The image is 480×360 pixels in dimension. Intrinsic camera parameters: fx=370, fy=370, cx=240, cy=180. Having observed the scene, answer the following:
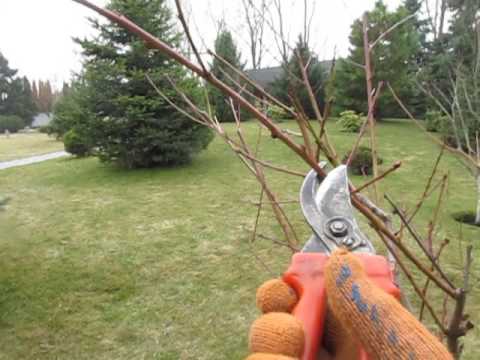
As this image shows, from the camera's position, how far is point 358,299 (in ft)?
1.94

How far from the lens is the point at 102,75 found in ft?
27.6

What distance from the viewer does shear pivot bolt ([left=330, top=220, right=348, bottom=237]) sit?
81 cm

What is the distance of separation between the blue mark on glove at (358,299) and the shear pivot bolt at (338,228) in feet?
0.69

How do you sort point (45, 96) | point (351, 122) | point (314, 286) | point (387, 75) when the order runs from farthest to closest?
point (45, 96), point (387, 75), point (351, 122), point (314, 286)

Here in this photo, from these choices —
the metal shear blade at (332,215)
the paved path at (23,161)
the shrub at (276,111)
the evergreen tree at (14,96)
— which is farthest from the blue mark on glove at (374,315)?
the evergreen tree at (14,96)

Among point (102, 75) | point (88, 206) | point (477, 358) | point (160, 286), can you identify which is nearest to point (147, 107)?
point (102, 75)

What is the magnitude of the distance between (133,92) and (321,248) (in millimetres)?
8696

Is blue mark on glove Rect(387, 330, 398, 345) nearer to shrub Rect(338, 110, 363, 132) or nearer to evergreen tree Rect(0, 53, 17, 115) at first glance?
shrub Rect(338, 110, 363, 132)

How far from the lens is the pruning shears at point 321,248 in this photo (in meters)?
0.71

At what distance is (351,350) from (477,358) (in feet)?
8.69

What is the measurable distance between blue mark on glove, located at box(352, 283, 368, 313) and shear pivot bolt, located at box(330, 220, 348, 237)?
21 centimetres

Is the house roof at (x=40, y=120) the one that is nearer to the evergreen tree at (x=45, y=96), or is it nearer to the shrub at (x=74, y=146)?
the evergreen tree at (x=45, y=96)

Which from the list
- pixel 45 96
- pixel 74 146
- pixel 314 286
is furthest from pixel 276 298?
pixel 45 96

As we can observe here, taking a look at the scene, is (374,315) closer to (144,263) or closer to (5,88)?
(144,263)
